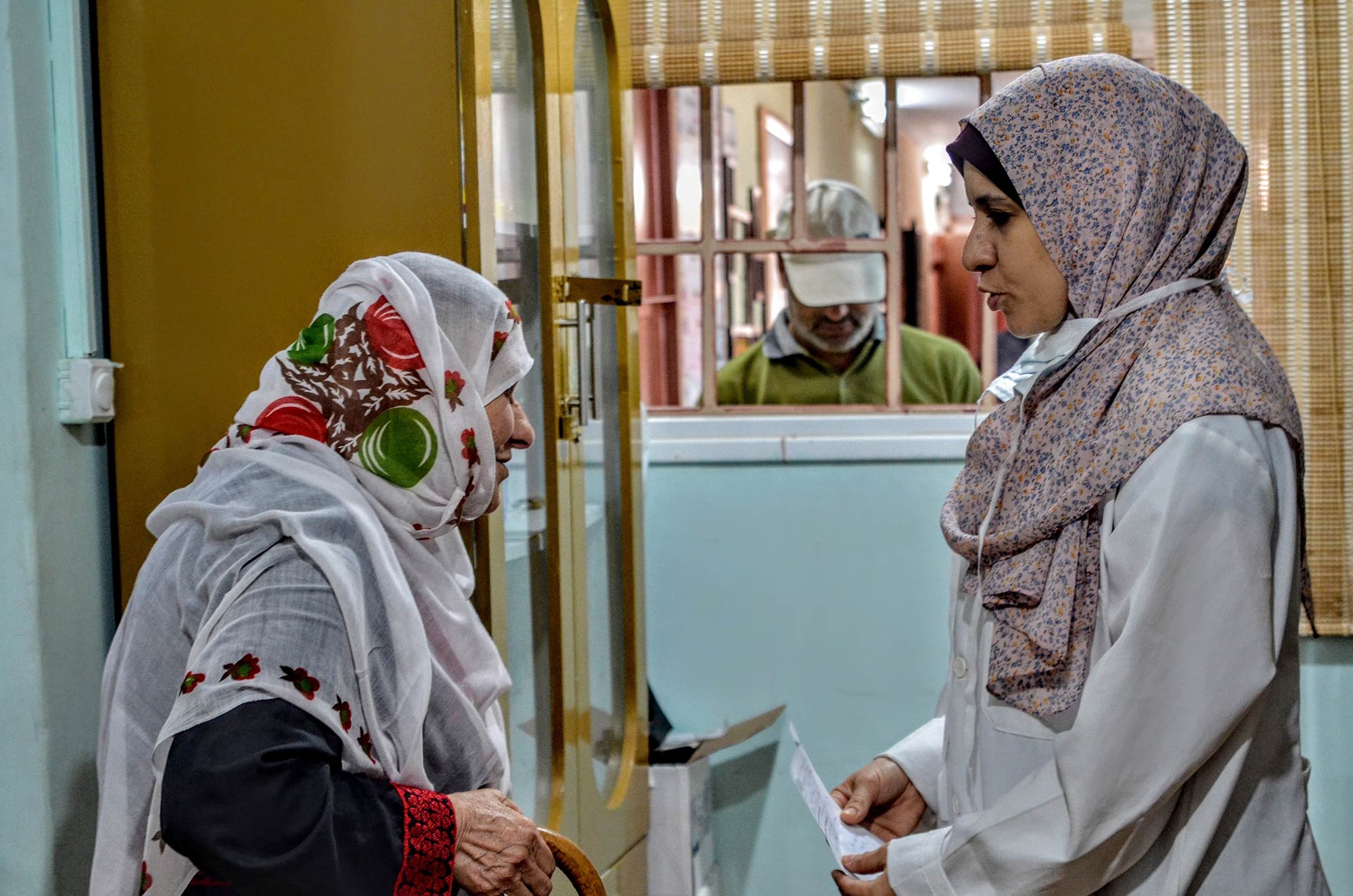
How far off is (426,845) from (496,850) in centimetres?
8

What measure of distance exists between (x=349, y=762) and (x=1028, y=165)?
850mm

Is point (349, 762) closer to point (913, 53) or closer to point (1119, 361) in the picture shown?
point (1119, 361)

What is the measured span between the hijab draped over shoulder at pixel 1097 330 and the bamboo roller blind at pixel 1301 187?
1.37 m

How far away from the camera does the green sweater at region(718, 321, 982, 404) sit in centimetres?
288

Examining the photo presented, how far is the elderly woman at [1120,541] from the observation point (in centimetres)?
105

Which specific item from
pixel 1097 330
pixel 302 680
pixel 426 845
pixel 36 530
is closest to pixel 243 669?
pixel 302 680

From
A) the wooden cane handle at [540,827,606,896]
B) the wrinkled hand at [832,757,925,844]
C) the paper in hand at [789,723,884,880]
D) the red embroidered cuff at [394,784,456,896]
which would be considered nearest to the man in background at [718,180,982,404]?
the wrinkled hand at [832,757,925,844]

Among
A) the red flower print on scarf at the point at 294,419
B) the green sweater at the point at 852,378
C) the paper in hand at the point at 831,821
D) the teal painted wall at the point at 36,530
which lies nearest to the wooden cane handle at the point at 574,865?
the paper in hand at the point at 831,821

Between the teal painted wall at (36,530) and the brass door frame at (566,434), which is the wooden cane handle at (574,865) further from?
the teal painted wall at (36,530)

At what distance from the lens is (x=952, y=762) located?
1312mm

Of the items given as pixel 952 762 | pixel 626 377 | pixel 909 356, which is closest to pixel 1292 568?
pixel 952 762

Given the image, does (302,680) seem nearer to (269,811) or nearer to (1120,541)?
(269,811)

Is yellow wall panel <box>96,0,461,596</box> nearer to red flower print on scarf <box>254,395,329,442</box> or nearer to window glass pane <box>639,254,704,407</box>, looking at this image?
red flower print on scarf <box>254,395,329,442</box>

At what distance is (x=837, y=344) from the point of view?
2871 millimetres
